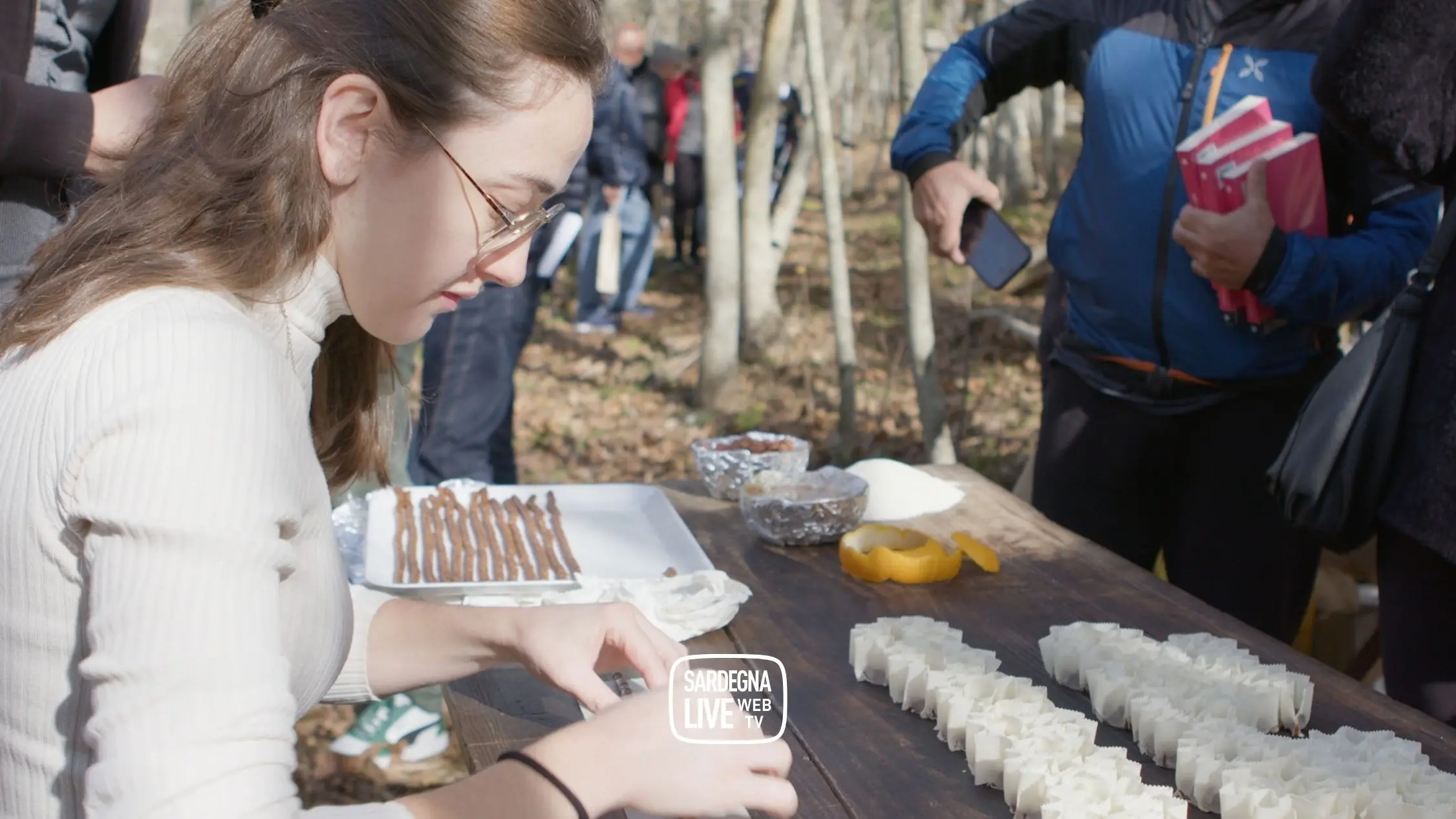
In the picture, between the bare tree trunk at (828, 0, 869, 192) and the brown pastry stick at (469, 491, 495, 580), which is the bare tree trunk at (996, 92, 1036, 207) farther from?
the brown pastry stick at (469, 491, 495, 580)

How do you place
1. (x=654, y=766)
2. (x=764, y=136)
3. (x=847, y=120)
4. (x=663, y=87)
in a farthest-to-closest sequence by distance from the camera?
(x=847, y=120) < (x=663, y=87) < (x=764, y=136) < (x=654, y=766)

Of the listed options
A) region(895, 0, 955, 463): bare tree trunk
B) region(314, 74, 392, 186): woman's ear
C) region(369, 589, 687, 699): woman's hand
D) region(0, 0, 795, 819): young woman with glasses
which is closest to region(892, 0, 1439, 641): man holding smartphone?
region(369, 589, 687, 699): woman's hand

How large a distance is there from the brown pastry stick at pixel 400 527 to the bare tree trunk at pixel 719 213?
5432 millimetres

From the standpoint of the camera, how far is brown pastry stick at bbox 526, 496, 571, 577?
239 centimetres

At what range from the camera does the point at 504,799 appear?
1.28 meters

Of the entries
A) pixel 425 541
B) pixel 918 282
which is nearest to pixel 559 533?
pixel 425 541

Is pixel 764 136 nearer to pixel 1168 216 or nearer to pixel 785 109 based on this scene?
pixel 1168 216

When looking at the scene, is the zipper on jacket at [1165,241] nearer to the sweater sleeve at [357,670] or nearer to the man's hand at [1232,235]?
the man's hand at [1232,235]

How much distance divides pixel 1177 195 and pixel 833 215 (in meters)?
3.84

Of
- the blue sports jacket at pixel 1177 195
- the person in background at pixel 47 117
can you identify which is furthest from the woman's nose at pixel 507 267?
the blue sports jacket at pixel 1177 195

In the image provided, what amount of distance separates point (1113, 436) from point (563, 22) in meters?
1.87

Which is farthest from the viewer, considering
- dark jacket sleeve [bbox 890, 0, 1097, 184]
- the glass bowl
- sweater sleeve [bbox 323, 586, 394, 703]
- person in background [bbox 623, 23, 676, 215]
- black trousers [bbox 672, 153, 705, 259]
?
black trousers [bbox 672, 153, 705, 259]

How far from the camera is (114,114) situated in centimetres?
240

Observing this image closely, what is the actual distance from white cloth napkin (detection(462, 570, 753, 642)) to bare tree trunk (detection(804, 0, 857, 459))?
4357 mm
